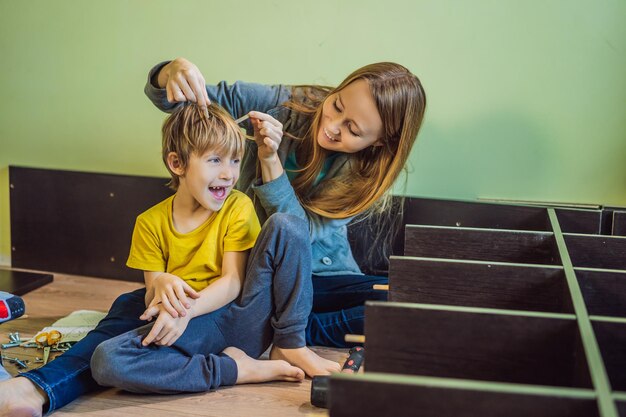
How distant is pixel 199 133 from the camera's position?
65.7 inches

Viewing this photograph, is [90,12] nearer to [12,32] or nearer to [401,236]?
[12,32]

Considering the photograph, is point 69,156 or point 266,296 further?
point 69,156

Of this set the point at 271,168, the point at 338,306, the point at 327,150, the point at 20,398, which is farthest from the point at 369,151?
the point at 20,398

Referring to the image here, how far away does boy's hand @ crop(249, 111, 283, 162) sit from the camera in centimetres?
169

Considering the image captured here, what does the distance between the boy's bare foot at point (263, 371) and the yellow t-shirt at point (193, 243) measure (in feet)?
0.60

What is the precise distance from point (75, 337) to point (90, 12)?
1019 millimetres

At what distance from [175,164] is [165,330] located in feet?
1.19

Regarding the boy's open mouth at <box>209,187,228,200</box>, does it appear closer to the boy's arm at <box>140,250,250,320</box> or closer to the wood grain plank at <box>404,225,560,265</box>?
the boy's arm at <box>140,250,250,320</box>

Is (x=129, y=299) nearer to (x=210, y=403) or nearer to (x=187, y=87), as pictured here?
(x=210, y=403)

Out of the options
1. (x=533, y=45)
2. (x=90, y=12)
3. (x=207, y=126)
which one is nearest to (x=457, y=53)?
(x=533, y=45)

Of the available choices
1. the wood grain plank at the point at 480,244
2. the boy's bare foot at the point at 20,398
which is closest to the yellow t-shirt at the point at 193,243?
the boy's bare foot at the point at 20,398

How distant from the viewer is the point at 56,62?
246 cm

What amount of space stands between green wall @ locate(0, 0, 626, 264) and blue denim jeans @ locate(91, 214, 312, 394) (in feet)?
2.18

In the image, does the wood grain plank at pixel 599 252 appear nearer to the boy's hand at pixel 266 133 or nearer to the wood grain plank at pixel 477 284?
the wood grain plank at pixel 477 284
